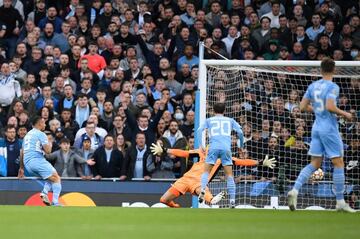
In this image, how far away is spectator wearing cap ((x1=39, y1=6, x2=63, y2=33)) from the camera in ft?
81.3

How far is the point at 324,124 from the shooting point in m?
14.2

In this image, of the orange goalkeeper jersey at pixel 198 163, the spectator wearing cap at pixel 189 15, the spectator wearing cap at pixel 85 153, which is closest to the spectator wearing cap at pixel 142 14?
the spectator wearing cap at pixel 189 15

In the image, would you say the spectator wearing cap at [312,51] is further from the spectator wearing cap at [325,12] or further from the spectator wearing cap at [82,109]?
the spectator wearing cap at [82,109]

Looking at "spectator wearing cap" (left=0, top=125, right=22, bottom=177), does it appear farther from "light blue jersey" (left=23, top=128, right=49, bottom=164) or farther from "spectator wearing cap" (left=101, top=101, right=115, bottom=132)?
"light blue jersey" (left=23, top=128, right=49, bottom=164)

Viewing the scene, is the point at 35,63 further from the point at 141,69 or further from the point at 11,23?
the point at 141,69

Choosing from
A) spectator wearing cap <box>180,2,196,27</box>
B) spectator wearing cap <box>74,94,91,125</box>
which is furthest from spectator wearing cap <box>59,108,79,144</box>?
spectator wearing cap <box>180,2,196,27</box>

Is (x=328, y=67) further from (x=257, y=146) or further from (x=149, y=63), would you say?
(x=149, y=63)

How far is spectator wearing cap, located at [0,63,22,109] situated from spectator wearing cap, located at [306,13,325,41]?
6526 millimetres

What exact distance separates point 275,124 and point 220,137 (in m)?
3.19

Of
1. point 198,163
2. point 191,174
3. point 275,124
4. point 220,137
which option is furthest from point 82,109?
point 220,137

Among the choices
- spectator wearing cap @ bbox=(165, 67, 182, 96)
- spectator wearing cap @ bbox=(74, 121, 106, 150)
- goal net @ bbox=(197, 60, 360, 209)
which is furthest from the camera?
spectator wearing cap @ bbox=(165, 67, 182, 96)

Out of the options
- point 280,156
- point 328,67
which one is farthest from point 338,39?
point 328,67

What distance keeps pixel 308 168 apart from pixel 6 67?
33.8ft

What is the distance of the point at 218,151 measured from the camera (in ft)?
56.5
